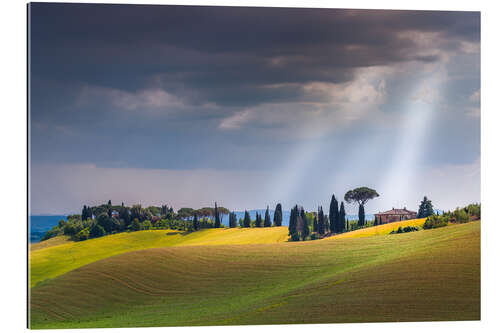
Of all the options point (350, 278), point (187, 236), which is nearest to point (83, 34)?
point (187, 236)

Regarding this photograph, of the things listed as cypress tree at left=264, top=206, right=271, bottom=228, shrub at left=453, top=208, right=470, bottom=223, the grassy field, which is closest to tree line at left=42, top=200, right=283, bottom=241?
cypress tree at left=264, top=206, right=271, bottom=228

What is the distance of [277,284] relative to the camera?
12078mm

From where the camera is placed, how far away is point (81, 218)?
11.9 metres

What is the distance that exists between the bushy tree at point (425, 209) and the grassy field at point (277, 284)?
1.27 ft

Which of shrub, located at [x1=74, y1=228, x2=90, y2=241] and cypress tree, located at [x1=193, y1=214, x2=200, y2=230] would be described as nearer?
shrub, located at [x1=74, y1=228, x2=90, y2=241]

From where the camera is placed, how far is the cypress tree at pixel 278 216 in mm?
12453

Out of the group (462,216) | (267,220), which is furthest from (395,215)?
(267,220)

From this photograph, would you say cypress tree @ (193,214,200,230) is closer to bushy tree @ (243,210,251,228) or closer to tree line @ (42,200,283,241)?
tree line @ (42,200,283,241)

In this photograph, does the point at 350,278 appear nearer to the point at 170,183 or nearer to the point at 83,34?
the point at 170,183

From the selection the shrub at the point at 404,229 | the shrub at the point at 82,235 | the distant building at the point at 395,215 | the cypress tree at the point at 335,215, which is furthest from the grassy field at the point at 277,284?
the shrub at the point at 82,235

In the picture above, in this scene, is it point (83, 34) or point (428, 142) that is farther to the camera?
point (428, 142)

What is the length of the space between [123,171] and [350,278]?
17.5ft

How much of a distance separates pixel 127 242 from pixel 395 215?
19.5 feet

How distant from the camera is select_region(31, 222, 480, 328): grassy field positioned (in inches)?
456
